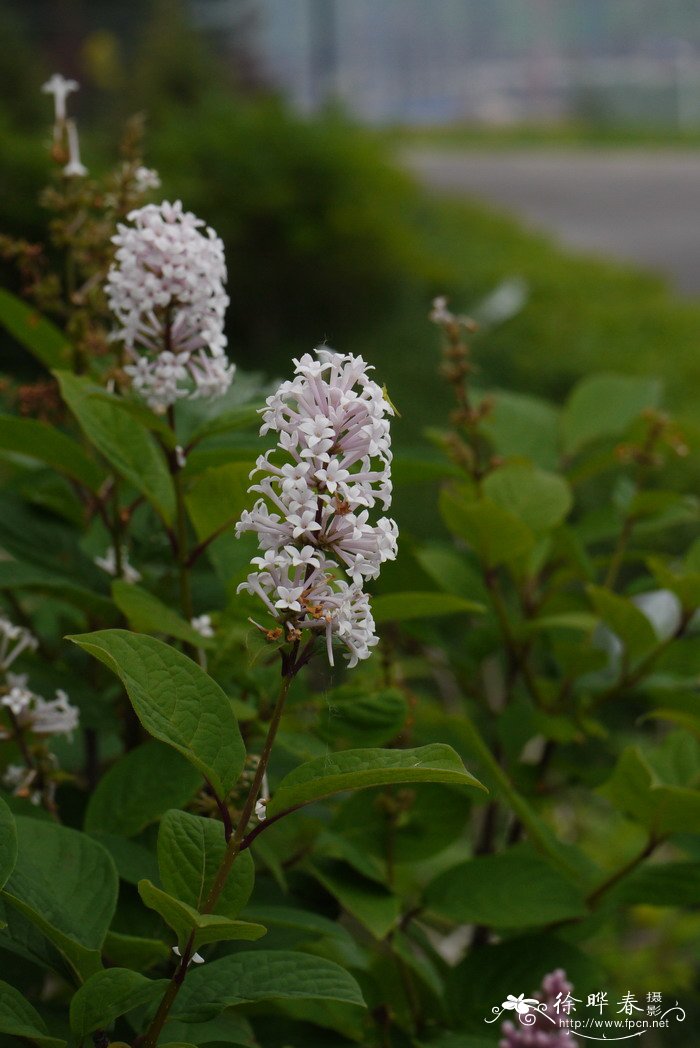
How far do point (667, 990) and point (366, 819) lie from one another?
109 centimetres

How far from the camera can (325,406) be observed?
67 cm

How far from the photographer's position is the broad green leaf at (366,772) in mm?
631

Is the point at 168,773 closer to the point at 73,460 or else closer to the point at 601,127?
the point at 73,460

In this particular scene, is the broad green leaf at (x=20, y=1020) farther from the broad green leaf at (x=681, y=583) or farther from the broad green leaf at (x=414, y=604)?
the broad green leaf at (x=681, y=583)

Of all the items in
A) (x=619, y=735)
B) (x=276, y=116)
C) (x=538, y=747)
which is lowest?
(x=619, y=735)

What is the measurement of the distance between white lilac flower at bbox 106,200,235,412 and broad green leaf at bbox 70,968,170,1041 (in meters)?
0.42

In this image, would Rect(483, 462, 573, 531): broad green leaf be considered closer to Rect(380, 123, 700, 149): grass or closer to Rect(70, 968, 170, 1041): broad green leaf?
Rect(70, 968, 170, 1041): broad green leaf

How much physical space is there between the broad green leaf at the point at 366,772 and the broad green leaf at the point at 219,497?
0.27 meters

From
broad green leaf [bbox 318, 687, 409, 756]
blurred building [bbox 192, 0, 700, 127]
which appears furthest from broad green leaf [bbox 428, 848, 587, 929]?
blurred building [bbox 192, 0, 700, 127]

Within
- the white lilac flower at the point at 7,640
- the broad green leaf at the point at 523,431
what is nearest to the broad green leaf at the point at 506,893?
the white lilac flower at the point at 7,640

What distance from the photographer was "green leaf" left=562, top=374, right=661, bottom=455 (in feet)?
4.49

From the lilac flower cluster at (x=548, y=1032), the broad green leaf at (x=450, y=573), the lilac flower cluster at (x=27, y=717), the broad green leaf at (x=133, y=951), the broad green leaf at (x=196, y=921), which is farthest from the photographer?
the broad green leaf at (x=450, y=573)

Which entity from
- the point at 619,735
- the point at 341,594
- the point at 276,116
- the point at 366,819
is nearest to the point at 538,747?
the point at 619,735

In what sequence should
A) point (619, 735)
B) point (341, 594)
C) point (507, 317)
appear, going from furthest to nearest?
point (507, 317), point (619, 735), point (341, 594)
